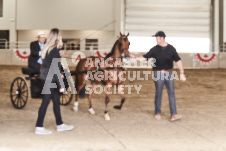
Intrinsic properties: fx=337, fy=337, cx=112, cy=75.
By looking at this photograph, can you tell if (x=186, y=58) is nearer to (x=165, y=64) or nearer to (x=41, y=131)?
(x=165, y=64)

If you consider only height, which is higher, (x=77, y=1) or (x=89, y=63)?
(x=77, y=1)

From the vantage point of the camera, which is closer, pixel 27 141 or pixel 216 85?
pixel 27 141

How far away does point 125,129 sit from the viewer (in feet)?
22.4

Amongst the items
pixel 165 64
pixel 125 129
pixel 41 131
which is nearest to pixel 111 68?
pixel 165 64

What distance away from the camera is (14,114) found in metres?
8.35

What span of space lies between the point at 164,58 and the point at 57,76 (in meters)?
2.51

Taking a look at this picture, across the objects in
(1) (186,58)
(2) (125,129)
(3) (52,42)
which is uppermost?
(1) (186,58)

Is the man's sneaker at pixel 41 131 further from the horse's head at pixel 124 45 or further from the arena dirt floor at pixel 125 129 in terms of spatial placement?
the horse's head at pixel 124 45

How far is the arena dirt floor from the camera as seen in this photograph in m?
5.62

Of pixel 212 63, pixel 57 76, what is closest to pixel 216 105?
pixel 57 76

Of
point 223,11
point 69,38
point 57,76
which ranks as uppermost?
point 223,11

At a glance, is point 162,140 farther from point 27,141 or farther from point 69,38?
point 69,38

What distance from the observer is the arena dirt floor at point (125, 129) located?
5617 mm

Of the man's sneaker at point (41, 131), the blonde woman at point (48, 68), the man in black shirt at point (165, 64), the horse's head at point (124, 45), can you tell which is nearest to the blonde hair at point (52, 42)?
the blonde woman at point (48, 68)
